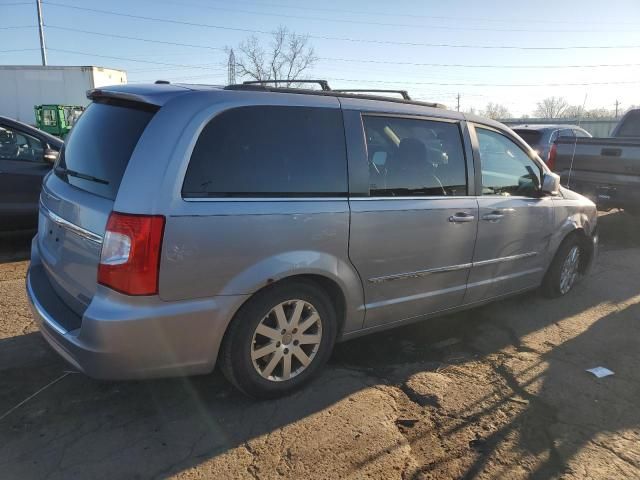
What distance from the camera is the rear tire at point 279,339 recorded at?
283cm

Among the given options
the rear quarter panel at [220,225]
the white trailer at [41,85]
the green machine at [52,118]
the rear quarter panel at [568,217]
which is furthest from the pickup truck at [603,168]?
the white trailer at [41,85]

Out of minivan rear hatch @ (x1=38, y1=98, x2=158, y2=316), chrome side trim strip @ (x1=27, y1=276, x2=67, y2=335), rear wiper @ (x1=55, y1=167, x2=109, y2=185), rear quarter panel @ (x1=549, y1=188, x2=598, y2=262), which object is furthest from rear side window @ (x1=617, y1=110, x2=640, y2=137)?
chrome side trim strip @ (x1=27, y1=276, x2=67, y2=335)

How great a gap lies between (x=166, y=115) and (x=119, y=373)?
1.30 m

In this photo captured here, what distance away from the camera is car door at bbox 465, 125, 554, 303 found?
3.92m

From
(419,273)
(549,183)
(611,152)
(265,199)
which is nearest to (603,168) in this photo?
(611,152)

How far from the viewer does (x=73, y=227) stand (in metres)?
2.76

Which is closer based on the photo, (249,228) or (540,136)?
(249,228)

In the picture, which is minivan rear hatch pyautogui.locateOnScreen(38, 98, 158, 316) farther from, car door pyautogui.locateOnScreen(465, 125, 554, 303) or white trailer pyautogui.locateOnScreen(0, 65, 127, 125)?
white trailer pyautogui.locateOnScreen(0, 65, 127, 125)

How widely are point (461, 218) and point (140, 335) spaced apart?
88.4 inches

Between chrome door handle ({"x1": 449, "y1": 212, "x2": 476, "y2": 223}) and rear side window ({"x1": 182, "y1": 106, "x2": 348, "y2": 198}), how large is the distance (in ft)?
3.06

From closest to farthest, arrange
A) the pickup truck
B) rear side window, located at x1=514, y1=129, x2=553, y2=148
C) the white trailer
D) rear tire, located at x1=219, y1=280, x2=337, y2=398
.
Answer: rear tire, located at x1=219, y1=280, x2=337, y2=398
the pickup truck
rear side window, located at x1=514, y1=129, x2=553, y2=148
the white trailer

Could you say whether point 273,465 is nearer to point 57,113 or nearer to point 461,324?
point 461,324

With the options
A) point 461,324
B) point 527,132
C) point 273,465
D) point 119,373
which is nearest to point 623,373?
point 461,324

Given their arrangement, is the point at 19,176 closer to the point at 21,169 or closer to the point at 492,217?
the point at 21,169
